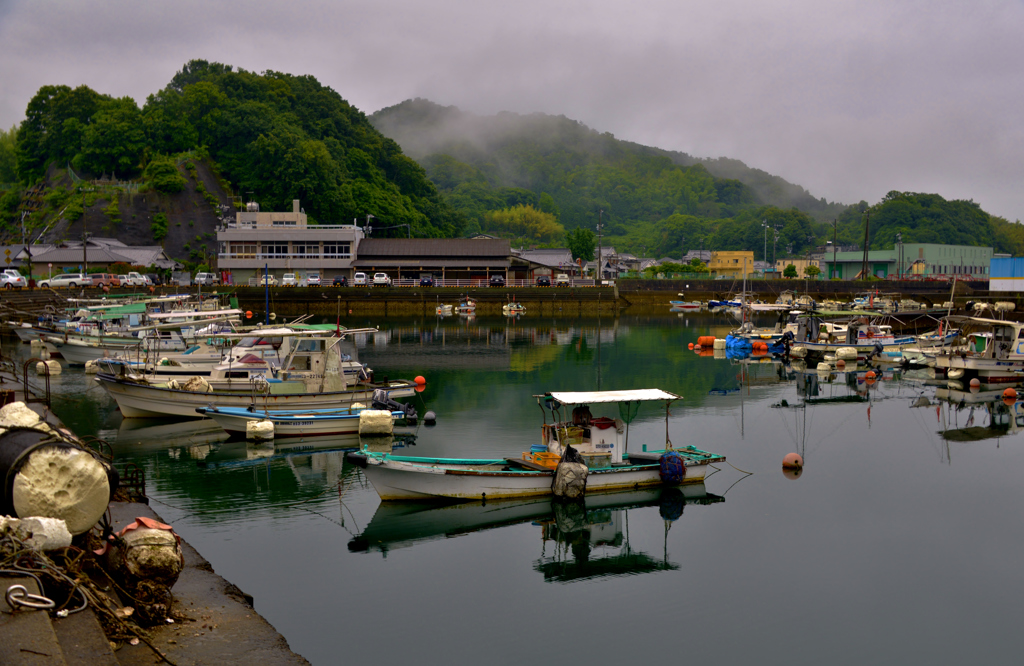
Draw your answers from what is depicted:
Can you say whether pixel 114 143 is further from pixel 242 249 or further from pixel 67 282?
pixel 67 282

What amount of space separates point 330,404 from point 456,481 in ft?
37.5

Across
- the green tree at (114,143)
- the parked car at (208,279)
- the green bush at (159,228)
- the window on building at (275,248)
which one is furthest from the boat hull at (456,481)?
the green tree at (114,143)

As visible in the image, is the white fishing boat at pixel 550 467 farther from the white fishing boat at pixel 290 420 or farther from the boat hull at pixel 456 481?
the white fishing boat at pixel 290 420

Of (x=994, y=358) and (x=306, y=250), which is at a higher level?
(x=306, y=250)

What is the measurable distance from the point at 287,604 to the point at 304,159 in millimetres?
112906

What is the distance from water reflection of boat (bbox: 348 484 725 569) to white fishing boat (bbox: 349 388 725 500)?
0.27m

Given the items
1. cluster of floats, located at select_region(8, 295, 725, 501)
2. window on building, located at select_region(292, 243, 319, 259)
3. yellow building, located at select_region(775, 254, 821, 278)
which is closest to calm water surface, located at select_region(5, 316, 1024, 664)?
cluster of floats, located at select_region(8, 295, 725, 501)

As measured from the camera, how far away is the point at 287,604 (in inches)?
628

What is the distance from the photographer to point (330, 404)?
102 ft

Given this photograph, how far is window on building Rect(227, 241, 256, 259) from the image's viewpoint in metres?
105

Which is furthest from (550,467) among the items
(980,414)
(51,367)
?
(51,367)

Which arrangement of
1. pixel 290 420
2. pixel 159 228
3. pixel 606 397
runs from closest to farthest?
pixel 606 397 → pixel 290 420 → pixel 159 228

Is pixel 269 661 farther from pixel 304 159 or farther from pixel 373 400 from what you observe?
pixel 304 159

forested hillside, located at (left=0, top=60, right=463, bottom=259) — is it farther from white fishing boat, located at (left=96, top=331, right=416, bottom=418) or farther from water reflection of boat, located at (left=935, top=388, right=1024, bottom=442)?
water reflection of boat, located at (left=935, top=388, right=1024, bottom=442)
